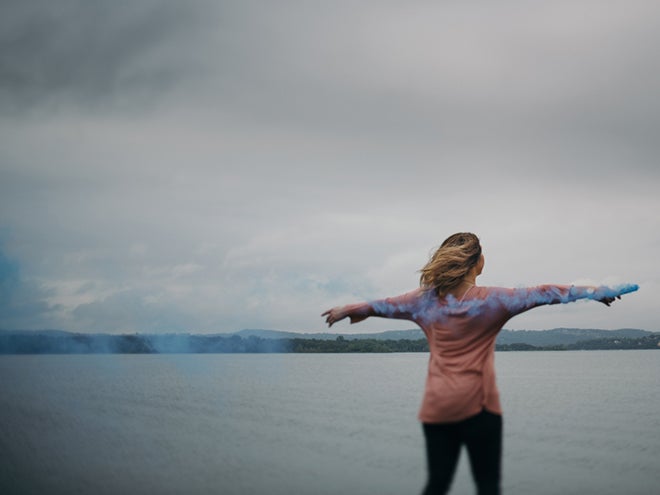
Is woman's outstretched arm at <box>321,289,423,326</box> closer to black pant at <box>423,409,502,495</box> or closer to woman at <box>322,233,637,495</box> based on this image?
woman at <box>322,233,637,495</box>

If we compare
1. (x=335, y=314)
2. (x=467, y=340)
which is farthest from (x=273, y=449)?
(x=467, y=340)

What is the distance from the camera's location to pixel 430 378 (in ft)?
13.1

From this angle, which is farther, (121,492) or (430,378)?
(121,492)

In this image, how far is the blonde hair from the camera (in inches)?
157

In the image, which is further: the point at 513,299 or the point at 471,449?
the point at 513,299

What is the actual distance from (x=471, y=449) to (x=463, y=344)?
2.02 feet

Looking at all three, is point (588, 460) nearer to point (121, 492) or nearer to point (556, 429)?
point (556, 429)

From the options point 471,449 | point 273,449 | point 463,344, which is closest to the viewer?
point 471,449

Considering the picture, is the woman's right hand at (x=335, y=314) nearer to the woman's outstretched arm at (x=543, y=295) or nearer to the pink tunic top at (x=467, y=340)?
the pink tunic top at (x=467, y=340)

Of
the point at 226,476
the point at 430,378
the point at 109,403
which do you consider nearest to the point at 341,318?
the point at 430,378

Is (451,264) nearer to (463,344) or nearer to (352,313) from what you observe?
(463,344)

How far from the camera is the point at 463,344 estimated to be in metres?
3.94

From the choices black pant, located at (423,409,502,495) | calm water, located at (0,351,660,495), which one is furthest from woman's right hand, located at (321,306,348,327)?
calm water, located at (0,351,660,495)

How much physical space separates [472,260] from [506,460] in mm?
13056
